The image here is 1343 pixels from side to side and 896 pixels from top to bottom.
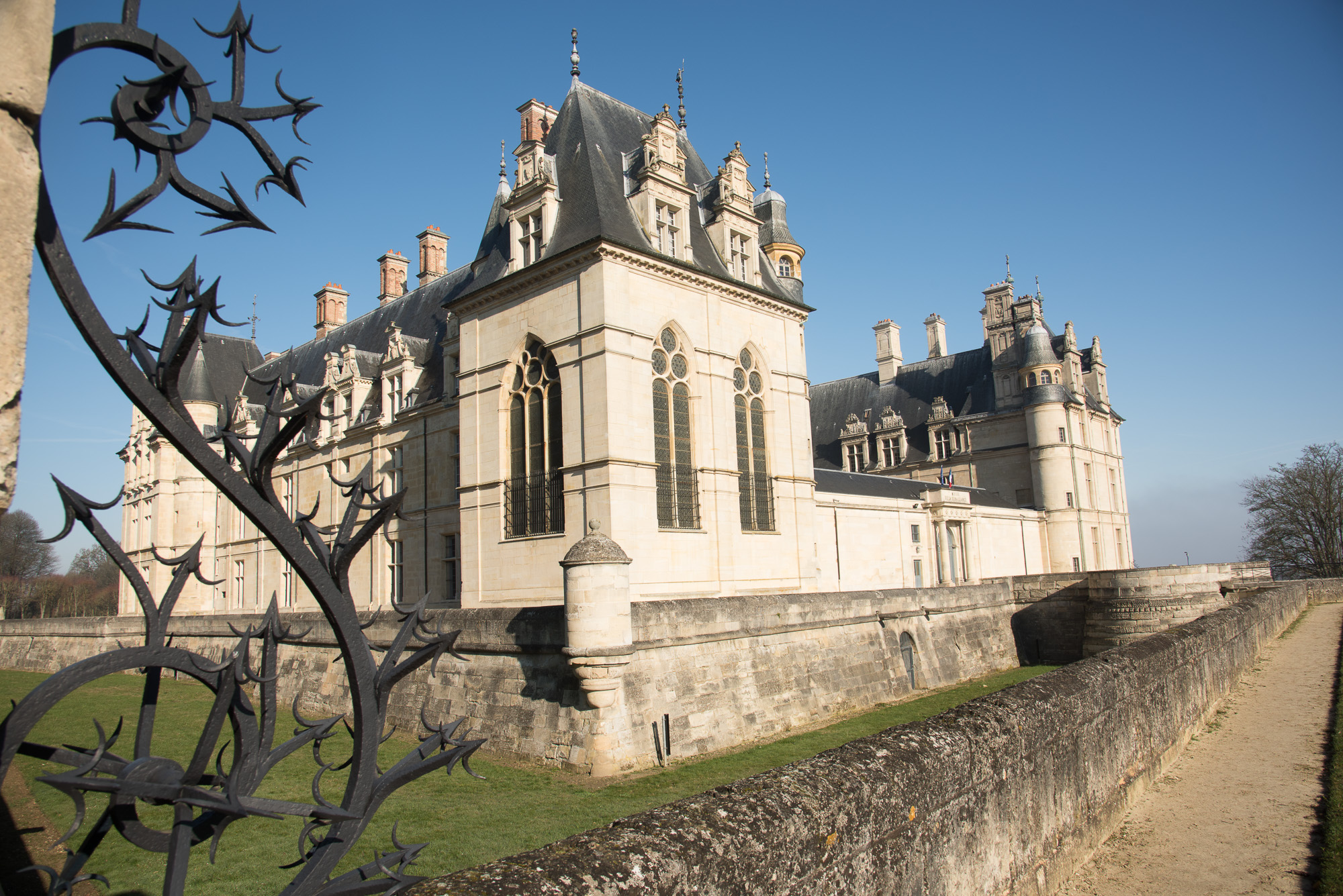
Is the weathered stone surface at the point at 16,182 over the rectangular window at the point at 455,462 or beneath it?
beneath

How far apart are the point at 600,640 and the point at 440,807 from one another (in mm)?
2986

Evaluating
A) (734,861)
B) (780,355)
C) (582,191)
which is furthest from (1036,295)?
(734,861)

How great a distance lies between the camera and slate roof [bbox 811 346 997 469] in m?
42.7

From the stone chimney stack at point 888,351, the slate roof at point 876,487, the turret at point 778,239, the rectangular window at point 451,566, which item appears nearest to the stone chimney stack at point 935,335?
the stone chimney stack at point 888,351

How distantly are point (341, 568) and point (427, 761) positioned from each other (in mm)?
744

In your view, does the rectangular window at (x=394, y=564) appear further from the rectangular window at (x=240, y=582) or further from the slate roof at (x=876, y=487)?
the slate roof at (x=876, y=487)

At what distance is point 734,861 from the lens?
9.97 ft

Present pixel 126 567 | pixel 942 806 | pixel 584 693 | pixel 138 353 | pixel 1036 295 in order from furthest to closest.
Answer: pixel 1036 295
pixel 584 693
pixel 942 806
pixel 126 567
pixel 138 353

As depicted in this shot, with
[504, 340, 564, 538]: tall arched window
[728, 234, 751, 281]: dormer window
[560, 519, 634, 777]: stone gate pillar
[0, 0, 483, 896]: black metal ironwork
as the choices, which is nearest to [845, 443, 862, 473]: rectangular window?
[728, 234, 751, 281]: dormer window

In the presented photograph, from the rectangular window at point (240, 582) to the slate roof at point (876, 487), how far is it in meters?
23.1

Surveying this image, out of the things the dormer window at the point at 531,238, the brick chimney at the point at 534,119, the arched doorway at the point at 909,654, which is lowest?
the arched doorway at the point at 909,654

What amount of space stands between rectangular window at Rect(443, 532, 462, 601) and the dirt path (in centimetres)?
1842

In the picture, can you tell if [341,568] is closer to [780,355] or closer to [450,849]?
[450,849]

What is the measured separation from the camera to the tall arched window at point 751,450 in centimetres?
1933
